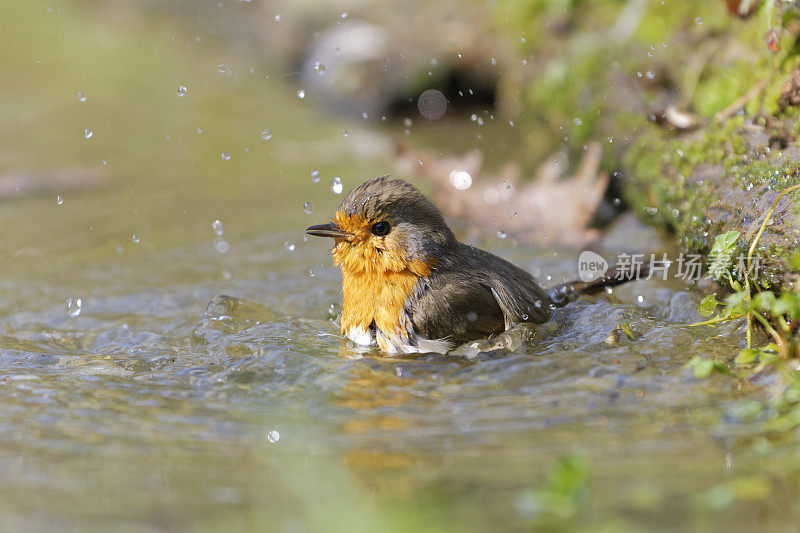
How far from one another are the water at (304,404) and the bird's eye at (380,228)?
19.5 inches

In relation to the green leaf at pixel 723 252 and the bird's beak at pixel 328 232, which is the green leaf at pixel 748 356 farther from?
the bird's beak at pixel 328 232

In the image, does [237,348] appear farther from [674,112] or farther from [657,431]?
[674,112]

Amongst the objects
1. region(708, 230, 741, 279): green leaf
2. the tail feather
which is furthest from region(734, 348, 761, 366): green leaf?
the tail feather

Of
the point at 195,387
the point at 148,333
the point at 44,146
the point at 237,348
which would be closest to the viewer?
the point at 195,387

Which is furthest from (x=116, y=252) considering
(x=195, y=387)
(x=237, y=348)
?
(x=195, y=387)

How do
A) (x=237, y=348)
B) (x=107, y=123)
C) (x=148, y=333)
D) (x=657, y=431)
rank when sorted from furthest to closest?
1. (x=107, y=123)
2. (x=148, y=333)
3. (x=237, y=348)
4. (x=657, y=431)

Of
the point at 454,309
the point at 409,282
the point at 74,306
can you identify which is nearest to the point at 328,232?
the point at 409,282

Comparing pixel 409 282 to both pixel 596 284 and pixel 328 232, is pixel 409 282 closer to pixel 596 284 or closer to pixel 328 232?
pixel 328 232

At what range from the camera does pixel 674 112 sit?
505cm

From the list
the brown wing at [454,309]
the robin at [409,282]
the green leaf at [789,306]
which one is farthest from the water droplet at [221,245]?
the green leaf at [789,306]

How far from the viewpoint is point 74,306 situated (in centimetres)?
455

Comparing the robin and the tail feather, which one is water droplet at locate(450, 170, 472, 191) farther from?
the robin

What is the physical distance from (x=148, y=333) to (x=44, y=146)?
14.0 ft

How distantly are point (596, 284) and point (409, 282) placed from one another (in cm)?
97
